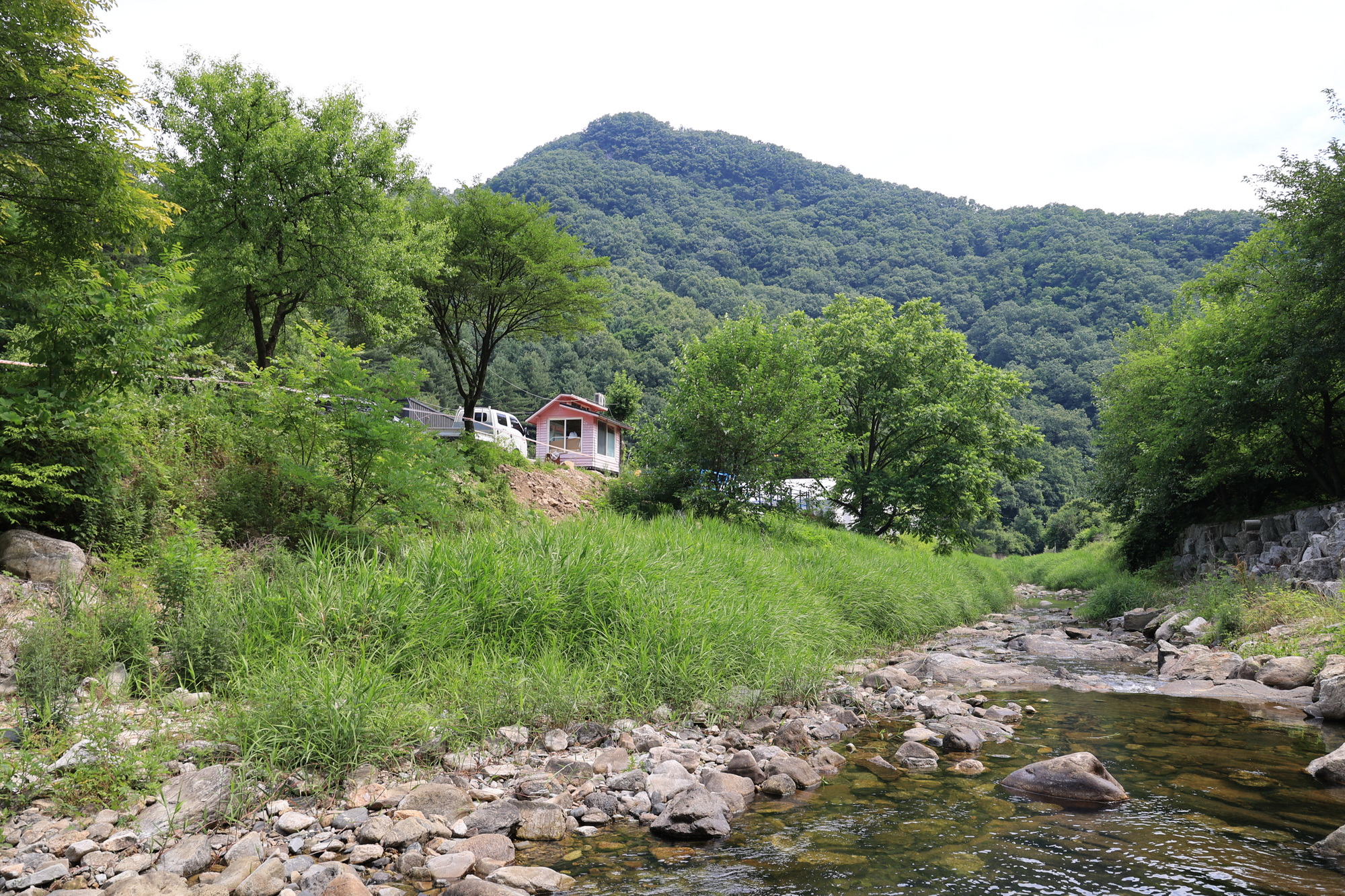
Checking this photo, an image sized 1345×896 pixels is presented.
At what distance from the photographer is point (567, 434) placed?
4197cm

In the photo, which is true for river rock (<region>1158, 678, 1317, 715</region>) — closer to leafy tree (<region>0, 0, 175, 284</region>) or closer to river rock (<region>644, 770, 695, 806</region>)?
river rock (<region>644, 770, 695, 806</region>)

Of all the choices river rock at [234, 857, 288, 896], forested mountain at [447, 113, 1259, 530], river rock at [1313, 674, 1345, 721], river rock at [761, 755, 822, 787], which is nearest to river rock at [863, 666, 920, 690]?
river rock at [761, 755, 822, 787]

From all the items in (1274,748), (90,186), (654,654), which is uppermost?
(90,186)

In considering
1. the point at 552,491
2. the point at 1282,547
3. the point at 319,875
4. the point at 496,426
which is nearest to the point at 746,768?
the point at 319,875

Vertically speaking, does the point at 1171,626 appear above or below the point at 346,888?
below

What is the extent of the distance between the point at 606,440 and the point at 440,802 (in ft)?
127

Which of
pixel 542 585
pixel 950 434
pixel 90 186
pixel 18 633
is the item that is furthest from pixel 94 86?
pixel 950 434

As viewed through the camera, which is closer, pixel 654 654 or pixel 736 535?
pixel 654 654

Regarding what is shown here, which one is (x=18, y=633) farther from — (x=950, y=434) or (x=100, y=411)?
(x=950, y=434)

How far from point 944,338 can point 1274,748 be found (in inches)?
999

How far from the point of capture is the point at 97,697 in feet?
18.3

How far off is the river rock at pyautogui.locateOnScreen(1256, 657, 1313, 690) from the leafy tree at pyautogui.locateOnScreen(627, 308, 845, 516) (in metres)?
9.40

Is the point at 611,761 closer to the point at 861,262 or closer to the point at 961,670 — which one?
the point at 961,670

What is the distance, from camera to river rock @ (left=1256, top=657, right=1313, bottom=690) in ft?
30.8
